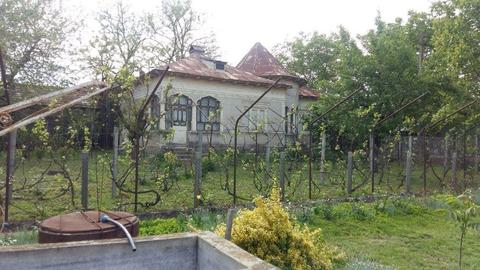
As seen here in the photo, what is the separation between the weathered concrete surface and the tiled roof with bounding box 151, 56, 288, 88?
55.4 ft

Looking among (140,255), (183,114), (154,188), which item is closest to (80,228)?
(140,255)

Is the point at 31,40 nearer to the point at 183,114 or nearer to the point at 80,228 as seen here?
the point at 183,114

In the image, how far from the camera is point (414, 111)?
19469 mm

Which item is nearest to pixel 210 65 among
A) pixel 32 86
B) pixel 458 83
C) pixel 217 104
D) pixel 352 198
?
pixel 217 104

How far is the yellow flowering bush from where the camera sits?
473 cm

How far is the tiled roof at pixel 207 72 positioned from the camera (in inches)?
853

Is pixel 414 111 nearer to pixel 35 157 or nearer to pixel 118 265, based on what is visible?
pixel 35 157

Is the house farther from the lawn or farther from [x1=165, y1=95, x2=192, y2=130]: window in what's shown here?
the lawn

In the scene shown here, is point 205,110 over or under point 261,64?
under

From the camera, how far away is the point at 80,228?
14.7ft

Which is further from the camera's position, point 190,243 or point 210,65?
point 210,65

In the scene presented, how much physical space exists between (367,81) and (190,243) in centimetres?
1639

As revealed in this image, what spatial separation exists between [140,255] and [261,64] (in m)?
25.2

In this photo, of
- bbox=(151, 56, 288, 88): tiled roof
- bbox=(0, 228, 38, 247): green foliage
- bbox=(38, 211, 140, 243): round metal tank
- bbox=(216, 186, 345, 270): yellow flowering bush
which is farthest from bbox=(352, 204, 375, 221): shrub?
bbox=(151, 56, 288, 88): tiled roof
